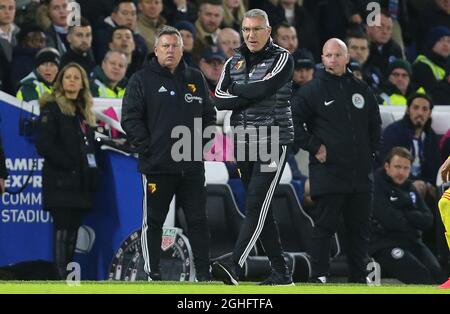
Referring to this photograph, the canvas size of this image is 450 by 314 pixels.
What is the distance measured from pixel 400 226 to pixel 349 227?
5.87 feet

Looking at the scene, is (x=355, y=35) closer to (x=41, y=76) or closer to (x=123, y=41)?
(x=123, y=41)

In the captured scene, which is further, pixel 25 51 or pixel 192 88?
pixel 25 51

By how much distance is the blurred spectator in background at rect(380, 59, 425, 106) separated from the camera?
63.2 feet

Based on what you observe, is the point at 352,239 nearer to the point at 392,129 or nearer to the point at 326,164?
the point at 326,164

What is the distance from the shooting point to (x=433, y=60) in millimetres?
20875

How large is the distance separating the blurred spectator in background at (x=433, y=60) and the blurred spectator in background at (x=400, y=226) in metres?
3.68

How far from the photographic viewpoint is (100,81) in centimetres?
1692

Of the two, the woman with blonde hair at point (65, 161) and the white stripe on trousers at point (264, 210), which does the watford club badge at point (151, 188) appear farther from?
the woman with blonde hair at point (65, 161)

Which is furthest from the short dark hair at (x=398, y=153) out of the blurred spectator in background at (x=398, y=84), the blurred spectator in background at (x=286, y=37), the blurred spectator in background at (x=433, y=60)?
the blurred spectator in background at (x=433, y=60)

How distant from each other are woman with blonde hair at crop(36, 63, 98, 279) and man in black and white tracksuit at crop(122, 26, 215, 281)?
6.15 feet

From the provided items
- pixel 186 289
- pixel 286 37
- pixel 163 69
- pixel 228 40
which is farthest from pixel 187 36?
pixel 186 289

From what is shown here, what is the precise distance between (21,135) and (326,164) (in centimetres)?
327

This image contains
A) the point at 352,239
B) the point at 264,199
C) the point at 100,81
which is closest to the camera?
the point at 264,199
